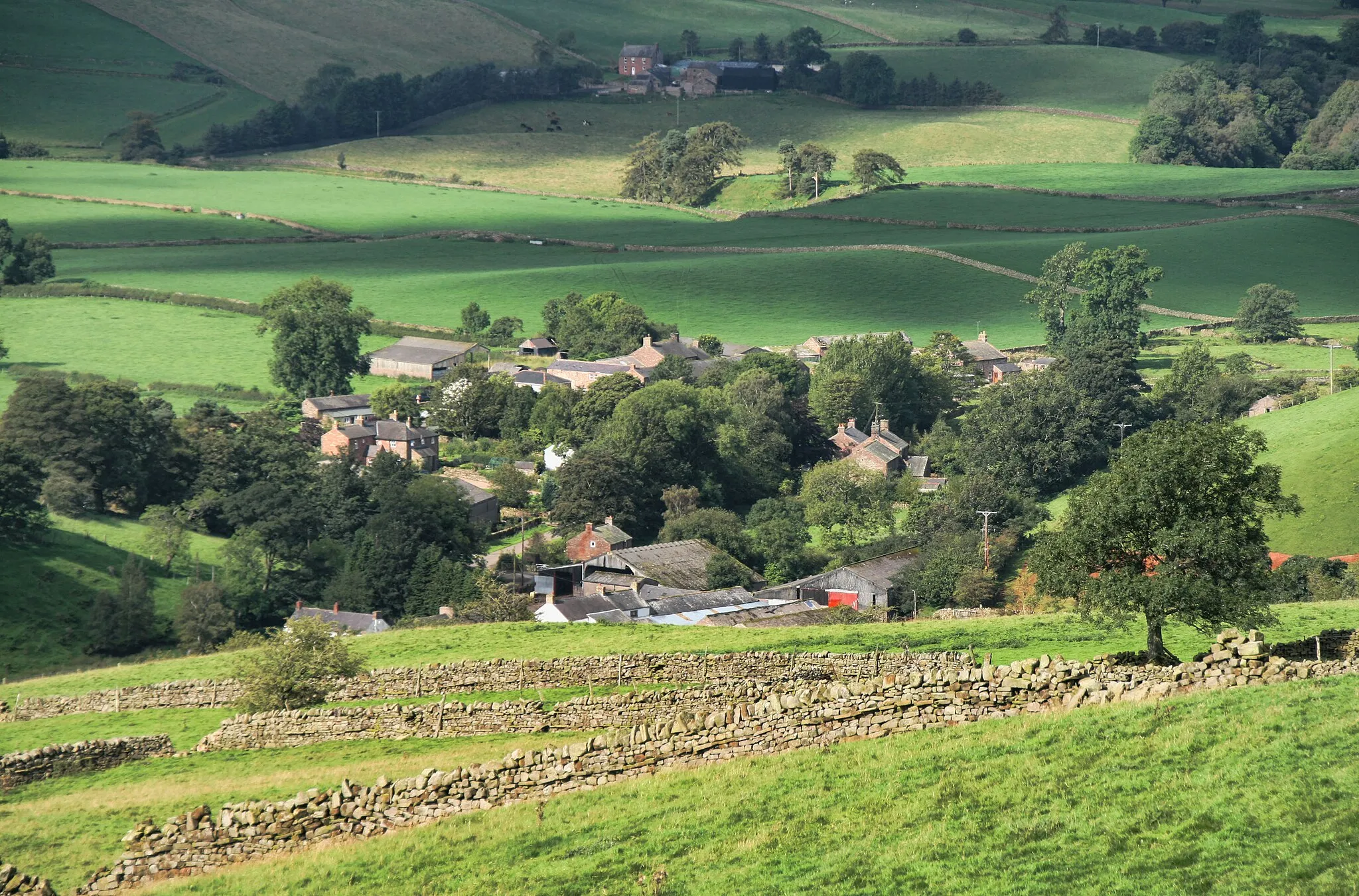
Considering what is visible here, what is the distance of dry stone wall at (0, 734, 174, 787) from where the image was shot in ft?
107

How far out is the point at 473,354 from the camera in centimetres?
13238

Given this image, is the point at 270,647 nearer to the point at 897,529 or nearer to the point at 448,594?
the point at 448,594

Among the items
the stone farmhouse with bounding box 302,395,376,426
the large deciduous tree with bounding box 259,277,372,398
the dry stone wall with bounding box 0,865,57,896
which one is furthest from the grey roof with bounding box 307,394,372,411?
the dry stone wall with bounding box 0,865,57,896

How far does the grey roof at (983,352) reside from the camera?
125 metres

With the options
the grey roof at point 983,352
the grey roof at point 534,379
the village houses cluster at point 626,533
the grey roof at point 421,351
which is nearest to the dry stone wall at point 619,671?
the village houses cluster at point 626,533

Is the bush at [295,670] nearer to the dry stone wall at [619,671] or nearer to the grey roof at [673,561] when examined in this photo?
the dry stone wall at [619,671]

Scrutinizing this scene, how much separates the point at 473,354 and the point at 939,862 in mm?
115758

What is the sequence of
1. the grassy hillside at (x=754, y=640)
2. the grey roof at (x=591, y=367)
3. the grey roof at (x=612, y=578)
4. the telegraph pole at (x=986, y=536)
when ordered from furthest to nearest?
the grey roof at (x=591, y=367) → the grey roof at (x=612, y=578) → the telegraph pole at (x=986, y=536) → the grassy hillside at (x=754, y=640)

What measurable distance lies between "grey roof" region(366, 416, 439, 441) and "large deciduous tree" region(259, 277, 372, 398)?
43.4ft

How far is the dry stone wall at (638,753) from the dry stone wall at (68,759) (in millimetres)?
8526

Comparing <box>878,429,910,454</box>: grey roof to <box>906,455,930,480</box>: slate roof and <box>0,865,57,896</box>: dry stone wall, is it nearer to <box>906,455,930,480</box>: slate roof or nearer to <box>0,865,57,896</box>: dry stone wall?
<box>906,455,930,480</box>: slate roof

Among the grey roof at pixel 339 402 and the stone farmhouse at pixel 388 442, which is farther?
the grey roof at pixel 339 402

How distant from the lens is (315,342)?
122062 millimetres

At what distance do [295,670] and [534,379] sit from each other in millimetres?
85225
